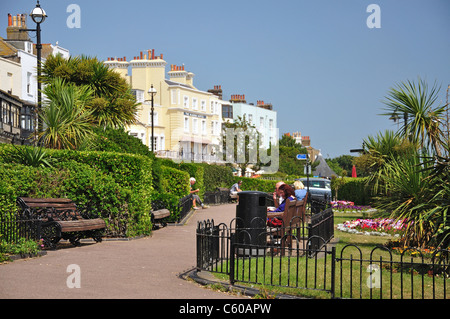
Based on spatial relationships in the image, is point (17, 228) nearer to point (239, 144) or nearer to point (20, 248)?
point (20, 248)

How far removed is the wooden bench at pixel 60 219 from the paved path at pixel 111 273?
35 centimetres

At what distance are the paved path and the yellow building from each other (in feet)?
170

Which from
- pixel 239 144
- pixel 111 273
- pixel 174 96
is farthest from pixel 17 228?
pixel 174 96

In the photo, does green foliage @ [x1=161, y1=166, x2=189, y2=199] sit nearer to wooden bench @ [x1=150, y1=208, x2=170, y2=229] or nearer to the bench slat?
wooden bench @ [x1=150, y1=208, x2=170, y2=229]

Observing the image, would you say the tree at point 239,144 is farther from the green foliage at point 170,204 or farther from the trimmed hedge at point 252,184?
the green foliage at point 170,204

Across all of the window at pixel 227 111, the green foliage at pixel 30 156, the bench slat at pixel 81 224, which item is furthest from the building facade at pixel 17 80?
the window at pixel 227 111

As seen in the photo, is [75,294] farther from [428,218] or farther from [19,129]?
[19,129]

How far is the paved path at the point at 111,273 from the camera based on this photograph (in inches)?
314

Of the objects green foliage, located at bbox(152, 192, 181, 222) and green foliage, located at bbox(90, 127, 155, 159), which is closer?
green foliage, located at bbox(152, 192, 181, 222)

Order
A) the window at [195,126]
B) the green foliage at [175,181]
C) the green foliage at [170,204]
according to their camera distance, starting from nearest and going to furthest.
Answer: the green foliage at [170,204] → the green foliage at [175,181] → the window at [195,126]

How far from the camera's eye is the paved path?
26.2 ft

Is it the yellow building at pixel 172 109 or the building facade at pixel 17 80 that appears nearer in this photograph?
the building facade at pixel 17 80

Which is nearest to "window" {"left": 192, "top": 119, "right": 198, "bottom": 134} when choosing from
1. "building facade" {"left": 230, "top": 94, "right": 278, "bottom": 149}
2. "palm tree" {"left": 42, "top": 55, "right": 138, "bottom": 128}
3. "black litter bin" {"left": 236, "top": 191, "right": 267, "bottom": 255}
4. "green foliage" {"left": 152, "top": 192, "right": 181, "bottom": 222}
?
"building facade" {"left": 230, "top": 94, "right": 278, "bottom": 149}
